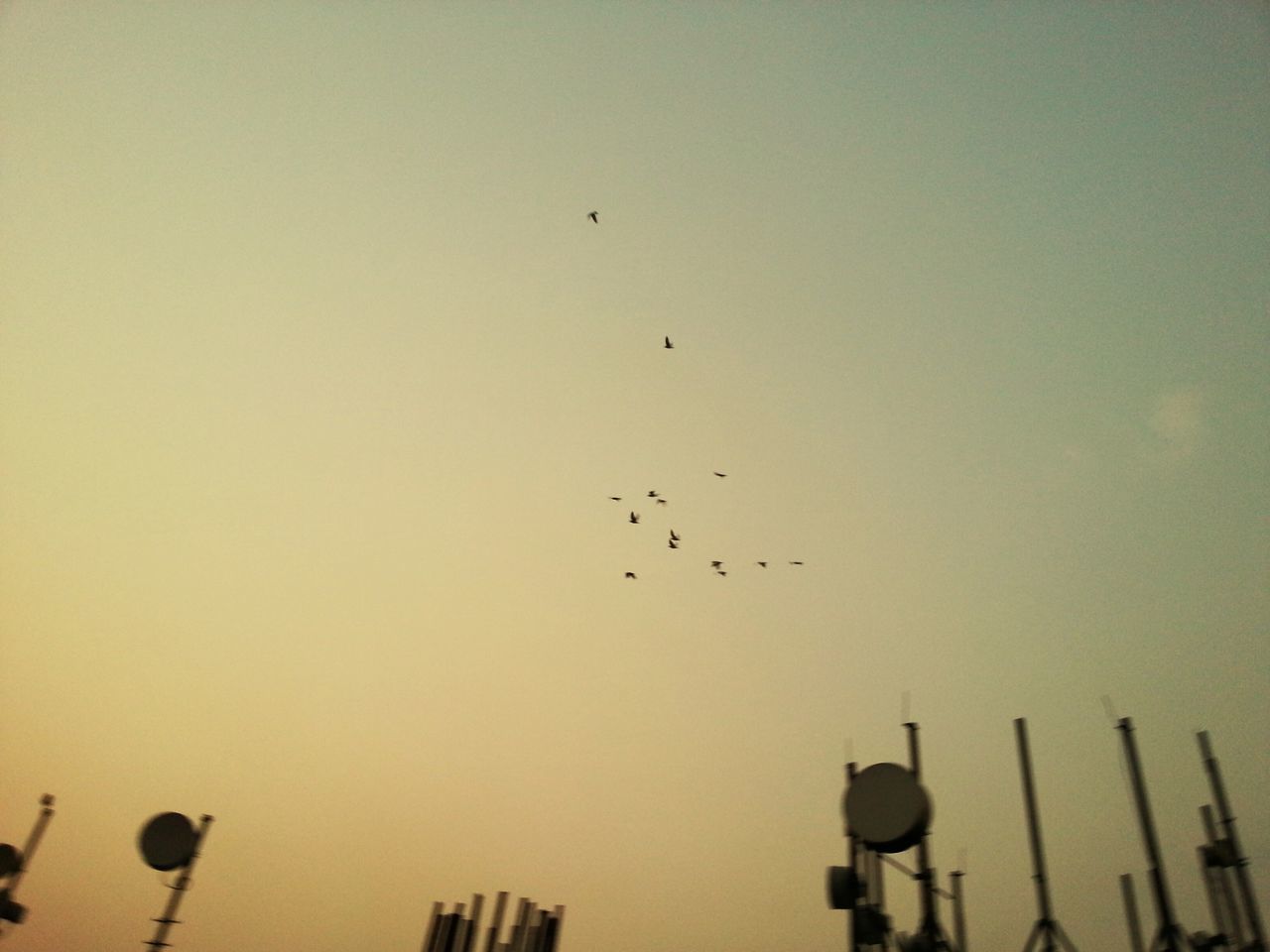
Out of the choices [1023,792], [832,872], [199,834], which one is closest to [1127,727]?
[1023,792]

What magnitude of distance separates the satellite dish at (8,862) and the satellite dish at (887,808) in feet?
52.2

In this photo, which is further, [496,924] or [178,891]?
[496,924]

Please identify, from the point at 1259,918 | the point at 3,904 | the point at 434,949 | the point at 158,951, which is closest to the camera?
the point at 158,951

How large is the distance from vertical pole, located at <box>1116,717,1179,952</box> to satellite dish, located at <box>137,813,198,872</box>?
609 inches

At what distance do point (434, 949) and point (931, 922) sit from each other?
51.0ft

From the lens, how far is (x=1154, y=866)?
44.1 ft

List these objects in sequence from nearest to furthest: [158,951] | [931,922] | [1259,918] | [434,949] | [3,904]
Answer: [158,951] → [931,922] → [3,904] → [1259,918] → [434,949]

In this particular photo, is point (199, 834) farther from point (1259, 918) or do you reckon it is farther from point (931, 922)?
point (1259, 918)

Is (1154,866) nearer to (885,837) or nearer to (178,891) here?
(885,837)

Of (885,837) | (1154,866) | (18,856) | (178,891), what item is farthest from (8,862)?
(1154,866)

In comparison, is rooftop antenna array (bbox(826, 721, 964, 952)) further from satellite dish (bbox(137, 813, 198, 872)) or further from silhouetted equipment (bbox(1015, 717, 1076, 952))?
satellite dish (bbox(137, 813, 198, 872))

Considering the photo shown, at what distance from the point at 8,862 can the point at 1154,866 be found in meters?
21.3

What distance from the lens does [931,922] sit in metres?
12.4

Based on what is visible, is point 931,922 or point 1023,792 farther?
point 1023,792
